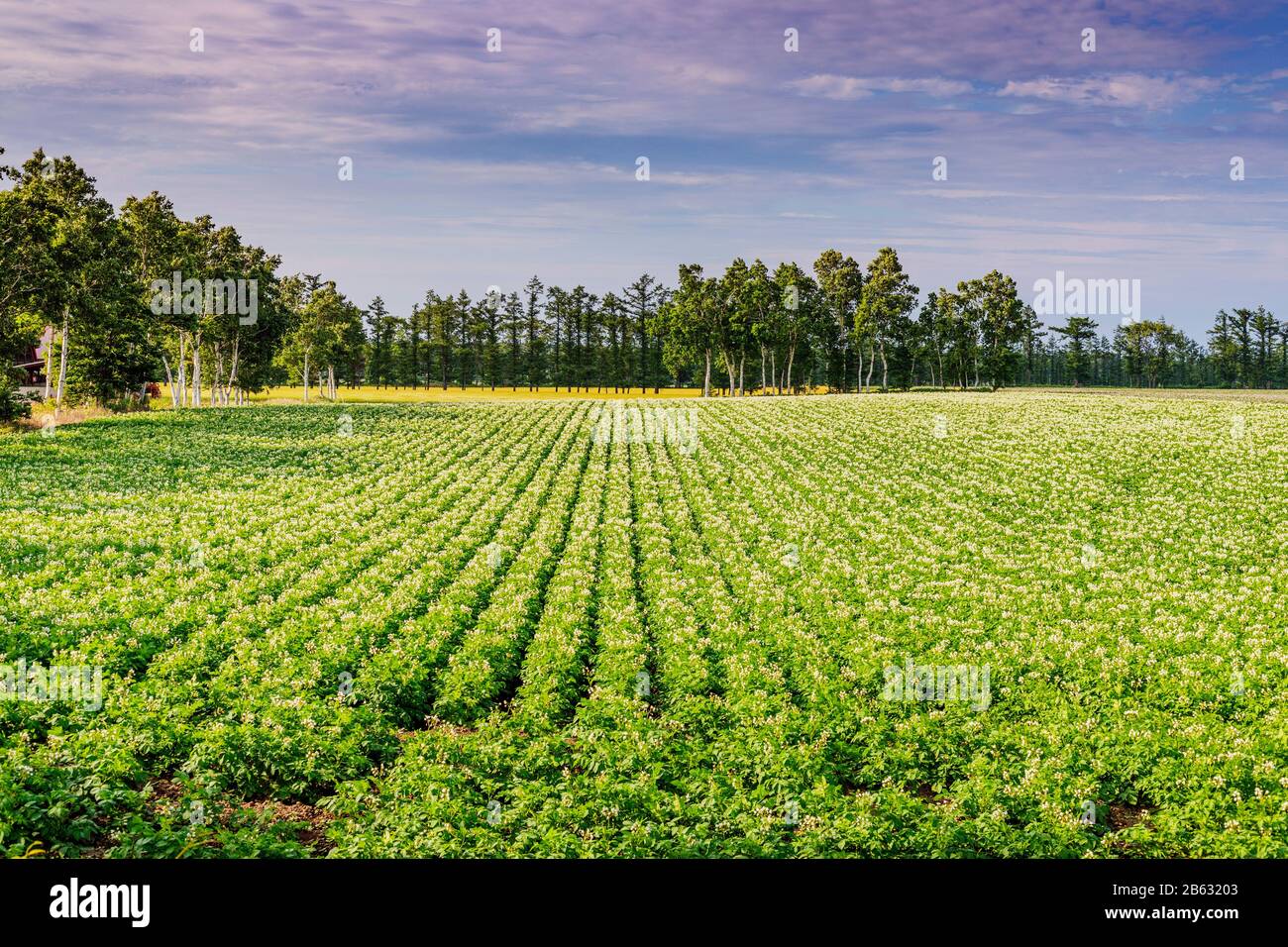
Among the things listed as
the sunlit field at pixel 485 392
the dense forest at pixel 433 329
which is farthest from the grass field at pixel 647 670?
the sunlit field at pixel 485 392

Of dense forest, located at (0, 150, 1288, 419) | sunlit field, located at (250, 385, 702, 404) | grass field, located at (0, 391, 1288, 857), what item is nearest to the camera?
grass field, located at (0, 391, 1288, 857)

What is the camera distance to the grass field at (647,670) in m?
10.5

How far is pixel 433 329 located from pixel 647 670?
148 metres

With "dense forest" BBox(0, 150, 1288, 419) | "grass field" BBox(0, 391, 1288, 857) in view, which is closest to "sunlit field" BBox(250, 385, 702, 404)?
"dense forest" BBox(0, 150, 1288, 419)

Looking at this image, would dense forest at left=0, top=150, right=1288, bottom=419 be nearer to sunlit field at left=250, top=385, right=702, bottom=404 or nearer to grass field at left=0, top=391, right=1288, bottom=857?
sunlit field at left=250, top=385, right=702, bottom=404

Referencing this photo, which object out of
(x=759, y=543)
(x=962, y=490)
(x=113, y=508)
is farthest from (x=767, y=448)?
(x=113, y=508)

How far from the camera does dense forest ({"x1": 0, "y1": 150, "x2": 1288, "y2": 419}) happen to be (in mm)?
57625

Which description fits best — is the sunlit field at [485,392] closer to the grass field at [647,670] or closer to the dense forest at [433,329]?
the dense forest at [433,329]

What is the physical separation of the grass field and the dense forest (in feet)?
90.4

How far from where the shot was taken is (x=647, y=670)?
15.9m
